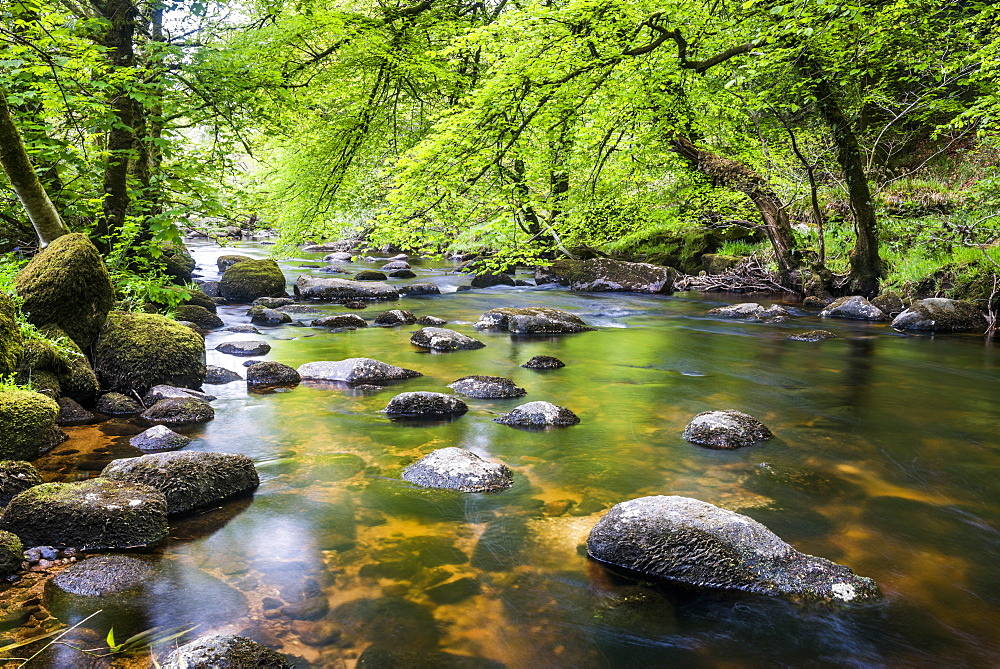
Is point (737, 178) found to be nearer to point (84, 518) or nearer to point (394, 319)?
point (394, 319)

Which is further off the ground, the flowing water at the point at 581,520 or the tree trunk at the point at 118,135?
the tree trunk at the point at 118,135

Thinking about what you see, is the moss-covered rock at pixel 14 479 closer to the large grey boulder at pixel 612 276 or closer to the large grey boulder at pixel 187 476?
the large grey boulder at pixel 187 476

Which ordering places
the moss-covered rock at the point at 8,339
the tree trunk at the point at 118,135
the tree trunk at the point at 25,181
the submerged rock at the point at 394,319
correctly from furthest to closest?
the submerged rock at the point at 394,319 → the tree trunk at the point at 118,135 → the tree trunk at the point at 25,181 → the moss-covered rock at the point at 8,339

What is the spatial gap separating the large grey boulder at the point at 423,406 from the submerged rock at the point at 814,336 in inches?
284

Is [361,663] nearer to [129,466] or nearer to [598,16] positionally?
[129,466]

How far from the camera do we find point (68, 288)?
6898mm

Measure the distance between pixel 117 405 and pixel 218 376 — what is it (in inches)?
56.1

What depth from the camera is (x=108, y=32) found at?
7.99 m

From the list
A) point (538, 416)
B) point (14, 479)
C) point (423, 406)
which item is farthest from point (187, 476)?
point (538, 416)

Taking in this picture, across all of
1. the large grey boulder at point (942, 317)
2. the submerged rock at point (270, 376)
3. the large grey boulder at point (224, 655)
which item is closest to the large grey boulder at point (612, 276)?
the large grey boulder at point (942, 317)

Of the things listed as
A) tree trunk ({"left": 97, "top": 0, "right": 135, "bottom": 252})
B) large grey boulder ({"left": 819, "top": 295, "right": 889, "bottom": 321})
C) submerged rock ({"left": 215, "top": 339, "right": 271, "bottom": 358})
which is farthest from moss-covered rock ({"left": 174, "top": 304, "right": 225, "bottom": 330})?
large grey boulder ({"left": 819, "top": 295, "right": 889, "bottom": 321})

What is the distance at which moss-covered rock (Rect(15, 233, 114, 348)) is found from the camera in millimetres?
6832

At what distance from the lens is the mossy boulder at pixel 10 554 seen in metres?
3.28

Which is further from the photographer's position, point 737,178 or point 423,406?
point 737,178
